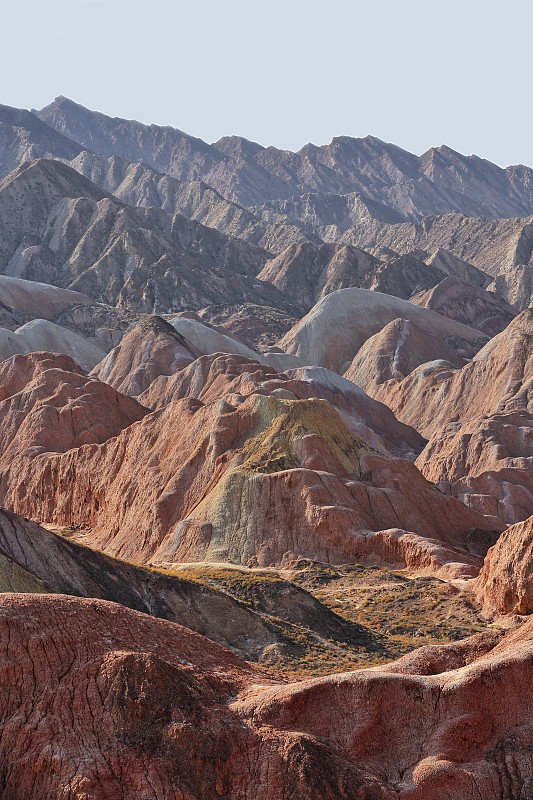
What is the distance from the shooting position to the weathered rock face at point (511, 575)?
2007 inches

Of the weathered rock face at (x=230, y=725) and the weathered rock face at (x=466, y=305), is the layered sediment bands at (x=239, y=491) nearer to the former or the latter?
the weathered rock face at (x=230, y=725)

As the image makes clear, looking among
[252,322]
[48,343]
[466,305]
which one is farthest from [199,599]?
[466,305]

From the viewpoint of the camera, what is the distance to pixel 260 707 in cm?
2275

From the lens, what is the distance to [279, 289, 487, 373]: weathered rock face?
6078 inches

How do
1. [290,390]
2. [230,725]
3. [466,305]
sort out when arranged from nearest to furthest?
1. [230,725]
2. [290,390]
3. [466,305]

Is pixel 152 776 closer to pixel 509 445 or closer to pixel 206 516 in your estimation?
pixel 206 516

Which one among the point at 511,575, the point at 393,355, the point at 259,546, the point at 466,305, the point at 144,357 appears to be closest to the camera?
the point at 511,575

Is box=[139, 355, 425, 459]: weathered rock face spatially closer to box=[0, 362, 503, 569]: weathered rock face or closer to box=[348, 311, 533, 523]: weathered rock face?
box=[348, 311, 533, 523]: weathered rock face

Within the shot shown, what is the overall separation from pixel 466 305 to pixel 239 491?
395 feet

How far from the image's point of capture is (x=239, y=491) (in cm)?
6912

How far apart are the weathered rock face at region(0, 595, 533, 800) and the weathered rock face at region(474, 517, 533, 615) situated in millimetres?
27483

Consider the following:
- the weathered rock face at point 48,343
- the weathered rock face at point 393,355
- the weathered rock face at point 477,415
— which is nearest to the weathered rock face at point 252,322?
the weathered rock face at point 393,355

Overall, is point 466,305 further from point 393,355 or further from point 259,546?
point 259,546

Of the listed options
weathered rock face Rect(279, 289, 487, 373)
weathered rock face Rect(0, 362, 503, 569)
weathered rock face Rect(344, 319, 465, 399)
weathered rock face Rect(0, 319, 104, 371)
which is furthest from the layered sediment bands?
weathered rock face Rect(279, 289, 487, 373)
